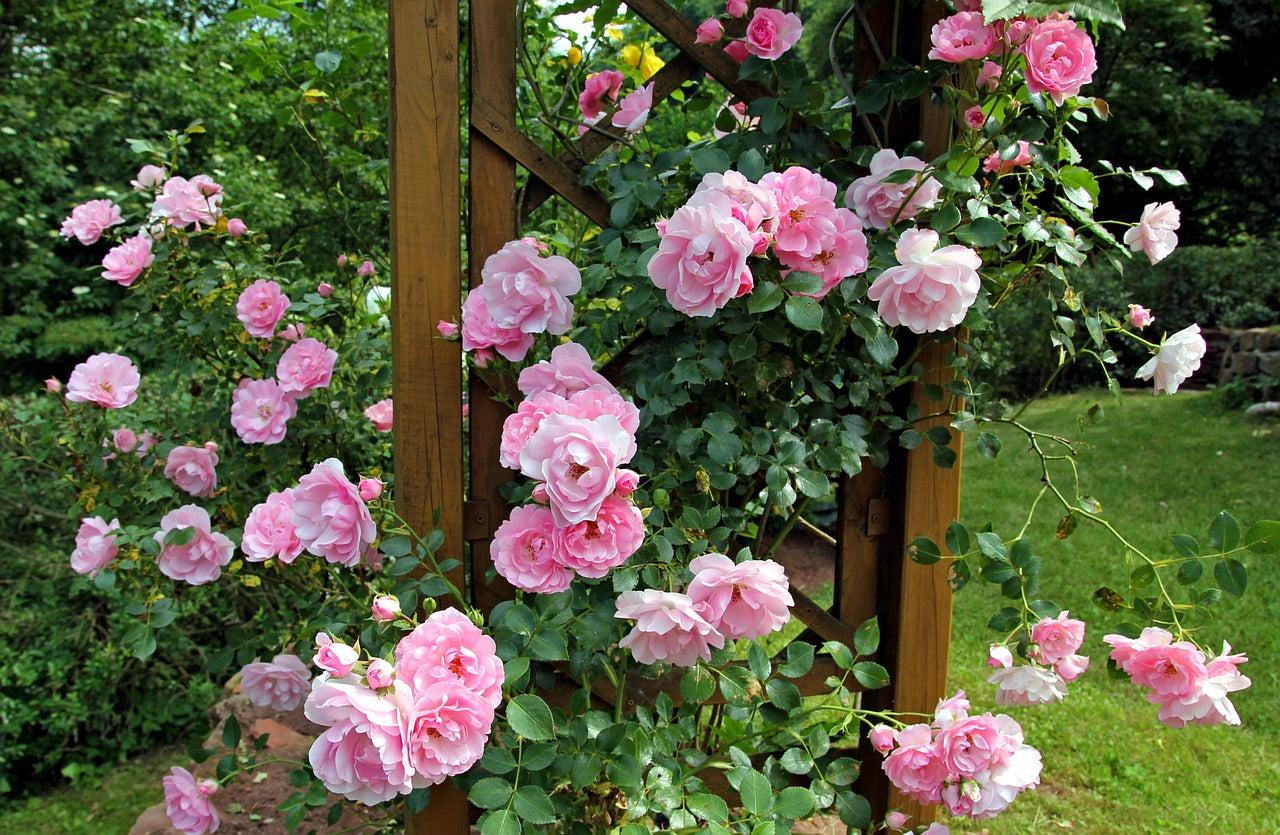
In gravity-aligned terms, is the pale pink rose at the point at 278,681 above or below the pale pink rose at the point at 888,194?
below

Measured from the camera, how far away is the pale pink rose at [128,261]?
5.44ft

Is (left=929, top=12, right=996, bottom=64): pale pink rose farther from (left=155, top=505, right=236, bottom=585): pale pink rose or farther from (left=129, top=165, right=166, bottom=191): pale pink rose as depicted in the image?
(left=129, top=165, right=166, bottom=191): pale pink rose

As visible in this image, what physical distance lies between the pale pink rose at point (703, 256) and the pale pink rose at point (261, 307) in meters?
0.91

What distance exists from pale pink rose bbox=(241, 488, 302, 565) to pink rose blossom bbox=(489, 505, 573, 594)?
35 cm

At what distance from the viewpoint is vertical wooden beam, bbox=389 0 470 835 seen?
4.19 feet

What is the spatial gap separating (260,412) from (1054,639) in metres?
1.35

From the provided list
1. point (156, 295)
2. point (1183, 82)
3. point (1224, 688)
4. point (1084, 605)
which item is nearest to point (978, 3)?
point (1224, 688)

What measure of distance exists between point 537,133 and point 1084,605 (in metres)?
2.70

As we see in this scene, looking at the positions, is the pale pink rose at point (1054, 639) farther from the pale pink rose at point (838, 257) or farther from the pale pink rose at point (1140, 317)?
the pale pink rose at point (838, 257)

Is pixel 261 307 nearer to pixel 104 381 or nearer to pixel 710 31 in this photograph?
pixel 104 381

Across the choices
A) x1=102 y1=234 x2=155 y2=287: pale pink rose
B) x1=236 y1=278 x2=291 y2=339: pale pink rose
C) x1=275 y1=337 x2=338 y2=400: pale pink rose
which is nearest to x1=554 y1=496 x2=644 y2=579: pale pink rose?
x1=275 y1=337 x2=338 y2=400: pale pink rose

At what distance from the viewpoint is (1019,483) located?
512 cm

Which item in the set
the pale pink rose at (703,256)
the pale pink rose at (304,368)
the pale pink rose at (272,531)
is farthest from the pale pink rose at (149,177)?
the pale pink rose at (703,256)

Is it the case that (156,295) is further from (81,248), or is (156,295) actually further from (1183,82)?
(1183,82)
